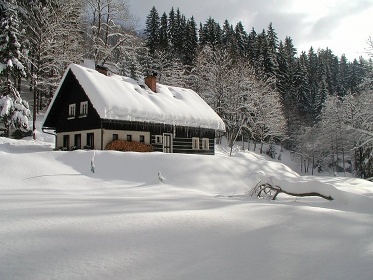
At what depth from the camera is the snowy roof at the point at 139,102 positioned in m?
22.2

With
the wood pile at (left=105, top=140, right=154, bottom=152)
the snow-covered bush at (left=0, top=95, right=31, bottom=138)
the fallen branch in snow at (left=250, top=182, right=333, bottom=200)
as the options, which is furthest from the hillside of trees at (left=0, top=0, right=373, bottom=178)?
the fallen branch in snow at (left=250, top=182, right=333, bottom=200)

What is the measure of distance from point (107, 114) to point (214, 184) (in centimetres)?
961

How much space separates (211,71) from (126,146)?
2673 cm

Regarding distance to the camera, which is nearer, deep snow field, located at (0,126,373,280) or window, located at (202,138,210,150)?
deep snow field, located at (0,126,373,280)

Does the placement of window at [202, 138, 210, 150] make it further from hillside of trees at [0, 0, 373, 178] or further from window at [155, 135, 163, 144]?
hillside of trees at [0, 0, 373, 178]

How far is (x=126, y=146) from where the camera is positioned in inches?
898

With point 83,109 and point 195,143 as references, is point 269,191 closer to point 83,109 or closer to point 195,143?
point 195,143

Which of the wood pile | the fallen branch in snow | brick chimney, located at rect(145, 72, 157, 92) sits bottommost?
the fallen branch in snow

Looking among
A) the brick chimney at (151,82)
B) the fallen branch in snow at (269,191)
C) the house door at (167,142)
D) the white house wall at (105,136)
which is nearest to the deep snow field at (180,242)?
the fallen branch in snow at (269,191)

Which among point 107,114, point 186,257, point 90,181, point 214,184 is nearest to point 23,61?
point 107,114

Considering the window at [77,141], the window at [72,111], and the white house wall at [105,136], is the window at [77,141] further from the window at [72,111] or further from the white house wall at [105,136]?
the window at [72,111]

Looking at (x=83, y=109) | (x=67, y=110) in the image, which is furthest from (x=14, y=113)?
(x=83, y=109)

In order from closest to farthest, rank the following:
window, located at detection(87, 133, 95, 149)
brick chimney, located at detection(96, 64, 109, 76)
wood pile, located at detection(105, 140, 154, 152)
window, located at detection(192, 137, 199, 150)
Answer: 1. wood pile, located at detection(105, 140, 154, 152)
2. window, located at detection(87, 133, 95, 149)
3. brick chimney, located at detection(96, 64, 109, 76)
4. window, located at detection(192, 137, 199, 150)

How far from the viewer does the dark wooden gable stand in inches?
941
